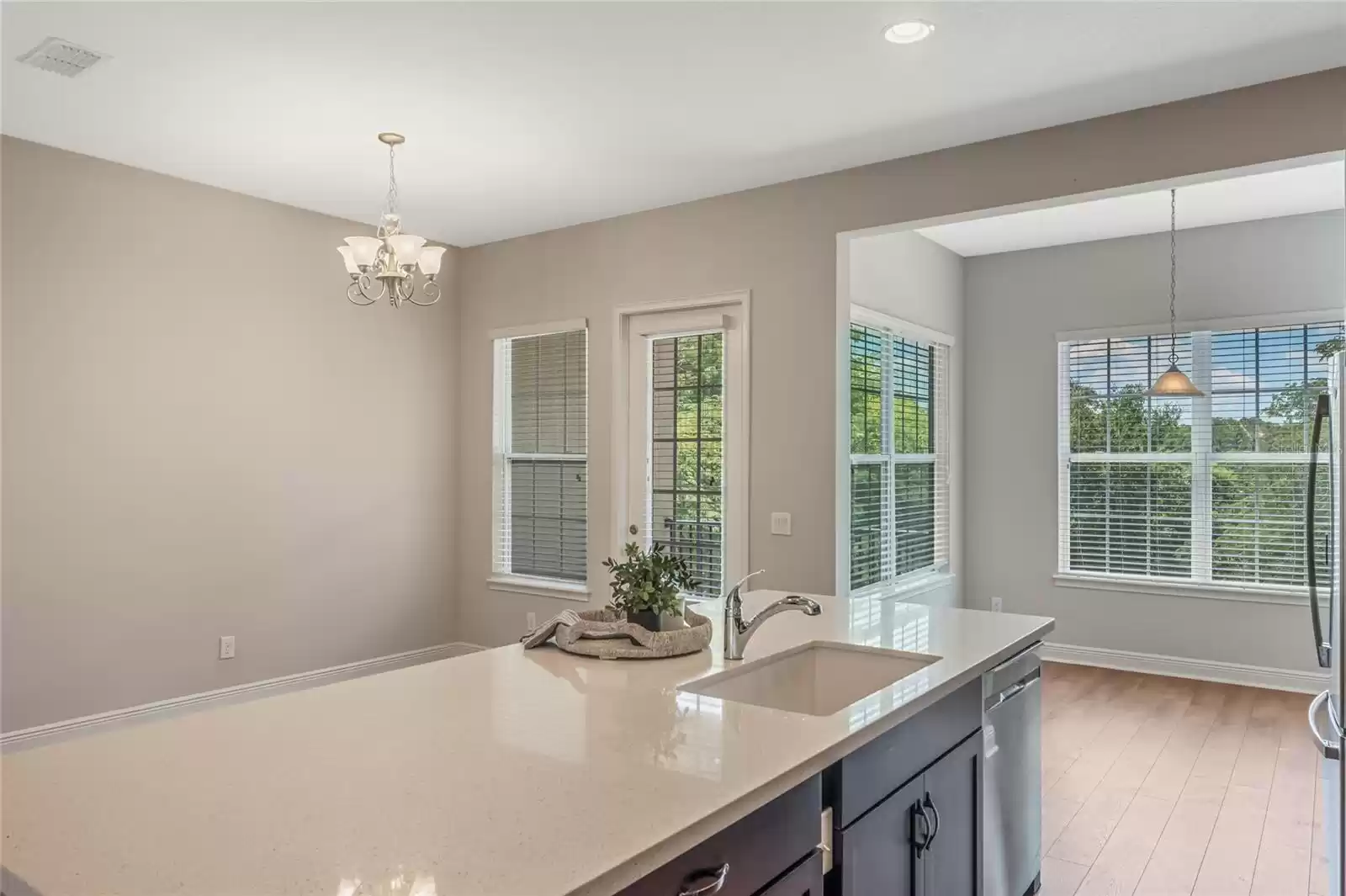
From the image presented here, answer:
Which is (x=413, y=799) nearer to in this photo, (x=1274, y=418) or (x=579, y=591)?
(x=579, y=591)

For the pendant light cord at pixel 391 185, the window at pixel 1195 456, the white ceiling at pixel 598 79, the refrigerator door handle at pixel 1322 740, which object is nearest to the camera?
the refrigerator door handle at pixel 1322 740

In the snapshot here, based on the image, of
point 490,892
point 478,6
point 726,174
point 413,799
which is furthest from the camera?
point 726,174

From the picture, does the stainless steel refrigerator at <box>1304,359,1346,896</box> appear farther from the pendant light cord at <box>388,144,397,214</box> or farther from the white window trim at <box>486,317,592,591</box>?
the white window trim at <box>486,317,592,591</box>

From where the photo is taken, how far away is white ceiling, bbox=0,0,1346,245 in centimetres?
275

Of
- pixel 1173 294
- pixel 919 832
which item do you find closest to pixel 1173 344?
pixel 1173 294

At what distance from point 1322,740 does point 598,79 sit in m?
2.97

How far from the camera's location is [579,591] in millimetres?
5254

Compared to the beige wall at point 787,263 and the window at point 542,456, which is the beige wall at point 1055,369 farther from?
the window at point 542,456

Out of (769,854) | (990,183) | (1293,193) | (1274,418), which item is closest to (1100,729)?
(1274,418)

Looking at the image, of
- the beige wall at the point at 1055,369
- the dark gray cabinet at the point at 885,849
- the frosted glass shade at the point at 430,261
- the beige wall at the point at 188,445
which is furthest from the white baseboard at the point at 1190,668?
the frosted glass shade at the point at 430,261

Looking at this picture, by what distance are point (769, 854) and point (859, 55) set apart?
260 centimetres

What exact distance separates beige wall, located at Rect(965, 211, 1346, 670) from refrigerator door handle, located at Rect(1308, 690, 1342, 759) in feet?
10.8

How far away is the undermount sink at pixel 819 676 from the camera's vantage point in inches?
81.7

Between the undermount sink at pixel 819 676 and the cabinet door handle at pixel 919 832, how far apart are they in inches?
13.0
